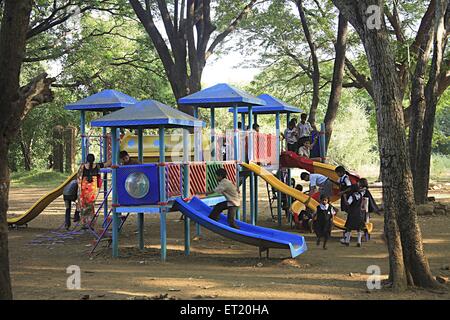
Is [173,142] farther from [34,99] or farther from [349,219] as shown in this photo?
[34,99]

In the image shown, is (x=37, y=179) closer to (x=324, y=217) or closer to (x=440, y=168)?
(x=324, y=217)

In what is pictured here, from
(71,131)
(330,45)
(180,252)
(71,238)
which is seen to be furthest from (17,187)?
(180,252)

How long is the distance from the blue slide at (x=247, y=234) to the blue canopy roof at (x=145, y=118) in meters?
1.56

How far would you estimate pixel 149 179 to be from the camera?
1251 centimetres

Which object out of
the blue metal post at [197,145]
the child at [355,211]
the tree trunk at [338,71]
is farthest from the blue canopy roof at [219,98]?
the tree trunk at [338,71]

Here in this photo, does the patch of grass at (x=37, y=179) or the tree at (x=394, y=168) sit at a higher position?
the tree at (x=394, y=168)

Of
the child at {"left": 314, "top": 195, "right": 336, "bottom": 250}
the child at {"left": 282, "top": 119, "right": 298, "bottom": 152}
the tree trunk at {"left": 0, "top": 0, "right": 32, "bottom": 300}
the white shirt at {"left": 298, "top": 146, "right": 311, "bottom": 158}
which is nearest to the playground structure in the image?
the child at {"left": 282, "top": 119, "right": 298, "bottom": 152}

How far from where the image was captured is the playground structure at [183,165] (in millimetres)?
12461

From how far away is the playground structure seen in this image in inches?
491

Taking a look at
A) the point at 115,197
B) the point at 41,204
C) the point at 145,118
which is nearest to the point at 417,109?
the point at 145,118

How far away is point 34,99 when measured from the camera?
744cm

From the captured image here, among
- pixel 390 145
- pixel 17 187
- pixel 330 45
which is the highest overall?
pixel 330 45

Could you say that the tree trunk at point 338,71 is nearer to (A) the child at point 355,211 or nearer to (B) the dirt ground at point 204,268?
(B) the dirt ground at point 204,268

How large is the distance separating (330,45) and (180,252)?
1990 centimetres
